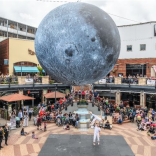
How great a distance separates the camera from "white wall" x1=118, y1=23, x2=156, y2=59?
2581 centimetres

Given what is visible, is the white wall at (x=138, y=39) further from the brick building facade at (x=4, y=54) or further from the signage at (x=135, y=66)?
the brick building facade at (x=4, y=54)

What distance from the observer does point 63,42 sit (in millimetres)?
4527

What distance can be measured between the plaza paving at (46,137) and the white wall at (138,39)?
13.5m

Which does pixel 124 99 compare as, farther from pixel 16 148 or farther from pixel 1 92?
pixel 16 148

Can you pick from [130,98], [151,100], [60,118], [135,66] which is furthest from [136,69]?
[60,118]

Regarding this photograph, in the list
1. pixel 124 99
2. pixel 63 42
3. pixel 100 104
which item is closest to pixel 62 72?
pixel 63 42

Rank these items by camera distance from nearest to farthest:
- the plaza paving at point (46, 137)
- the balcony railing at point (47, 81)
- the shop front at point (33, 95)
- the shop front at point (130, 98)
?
the plaza paving at point (46, 137) < the balcony railing at point (47, 81) < the shop front at point (33, 95) < the shop front at point (130, 98)

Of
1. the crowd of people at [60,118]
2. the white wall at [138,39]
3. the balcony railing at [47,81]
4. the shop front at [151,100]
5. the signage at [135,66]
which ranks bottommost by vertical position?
the crowd of people at [60,118]

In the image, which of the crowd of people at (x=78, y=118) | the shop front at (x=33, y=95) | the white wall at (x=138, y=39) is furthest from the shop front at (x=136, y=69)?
the shop front at (x=33, y=95)

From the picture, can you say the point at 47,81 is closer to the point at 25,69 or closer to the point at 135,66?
the point at 25,69

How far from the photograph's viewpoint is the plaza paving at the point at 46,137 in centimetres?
1064

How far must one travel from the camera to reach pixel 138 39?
26.9 meters

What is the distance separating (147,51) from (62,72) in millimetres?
23900

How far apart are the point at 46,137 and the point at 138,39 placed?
19.8 metres
